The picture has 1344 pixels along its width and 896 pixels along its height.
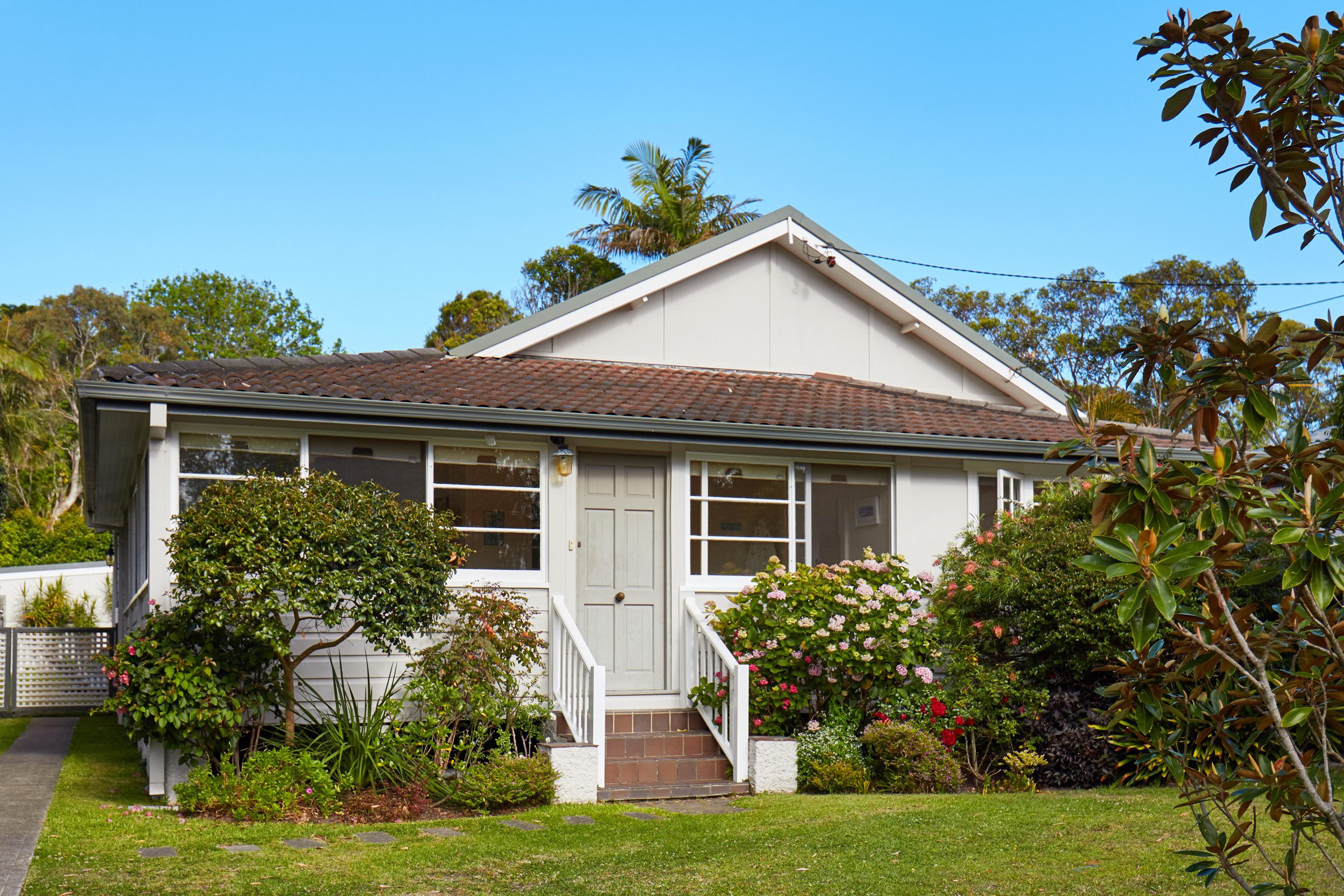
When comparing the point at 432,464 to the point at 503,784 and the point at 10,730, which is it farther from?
the point at 10,730

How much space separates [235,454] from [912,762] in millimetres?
6175

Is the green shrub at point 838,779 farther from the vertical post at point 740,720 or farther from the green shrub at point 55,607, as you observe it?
the green shrub at point 55,607

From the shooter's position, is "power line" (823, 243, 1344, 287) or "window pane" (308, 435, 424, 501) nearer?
"window pane" (308, 435, 424, 501)

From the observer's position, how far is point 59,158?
2352cm

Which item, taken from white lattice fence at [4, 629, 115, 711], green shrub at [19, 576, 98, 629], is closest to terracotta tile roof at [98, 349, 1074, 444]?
white lattice fence at [4, 629, 115, 711]

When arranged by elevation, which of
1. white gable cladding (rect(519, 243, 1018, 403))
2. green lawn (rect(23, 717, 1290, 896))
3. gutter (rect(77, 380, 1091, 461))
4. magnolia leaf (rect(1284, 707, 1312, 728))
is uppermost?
white gable cladding (rect(519, 243, 1018, 403))

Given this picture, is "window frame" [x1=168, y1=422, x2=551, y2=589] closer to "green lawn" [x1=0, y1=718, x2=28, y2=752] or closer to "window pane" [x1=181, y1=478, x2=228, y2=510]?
"window pane" [x1=181, y1=478, x2=228, y2=510]

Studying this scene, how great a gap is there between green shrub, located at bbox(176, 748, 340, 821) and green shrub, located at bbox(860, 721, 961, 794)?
4.35 m

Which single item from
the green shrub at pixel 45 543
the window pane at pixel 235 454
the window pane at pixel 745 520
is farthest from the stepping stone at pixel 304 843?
the green shrub at pixel 45 543

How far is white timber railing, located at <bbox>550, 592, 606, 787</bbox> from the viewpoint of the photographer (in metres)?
9.59

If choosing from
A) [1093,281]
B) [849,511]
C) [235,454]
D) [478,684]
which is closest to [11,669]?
[235,454]

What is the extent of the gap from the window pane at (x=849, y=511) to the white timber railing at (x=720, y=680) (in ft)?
5.25

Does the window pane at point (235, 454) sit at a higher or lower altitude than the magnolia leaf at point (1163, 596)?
higher

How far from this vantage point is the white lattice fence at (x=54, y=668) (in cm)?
1648
